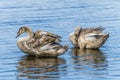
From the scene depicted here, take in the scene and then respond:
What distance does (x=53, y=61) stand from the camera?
17062 millimetres

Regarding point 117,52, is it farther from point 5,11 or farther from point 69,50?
point 5,11

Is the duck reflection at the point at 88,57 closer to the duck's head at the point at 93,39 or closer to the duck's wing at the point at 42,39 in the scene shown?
the duck's head at the point at 93,39

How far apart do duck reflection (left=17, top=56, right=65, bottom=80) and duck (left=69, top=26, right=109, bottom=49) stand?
1867 millimetres

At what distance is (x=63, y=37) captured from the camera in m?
20.3

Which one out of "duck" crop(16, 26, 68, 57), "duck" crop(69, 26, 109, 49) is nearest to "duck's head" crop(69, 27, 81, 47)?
"duck" crop(69, 26, 109, 49)

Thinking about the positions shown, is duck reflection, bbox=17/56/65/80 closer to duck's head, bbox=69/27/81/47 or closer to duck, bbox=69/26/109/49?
duck, bbox=69/26/109/49

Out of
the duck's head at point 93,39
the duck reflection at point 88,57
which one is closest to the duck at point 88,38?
the duck's head at point 93,39

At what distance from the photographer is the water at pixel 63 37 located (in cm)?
1518

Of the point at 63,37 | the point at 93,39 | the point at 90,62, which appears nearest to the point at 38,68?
the point at 90,62

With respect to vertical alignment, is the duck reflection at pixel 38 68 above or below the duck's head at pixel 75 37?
below

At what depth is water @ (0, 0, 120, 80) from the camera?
15178mm

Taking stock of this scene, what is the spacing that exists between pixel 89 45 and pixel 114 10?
757cm

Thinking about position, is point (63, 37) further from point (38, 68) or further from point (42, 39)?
point (38, 68)

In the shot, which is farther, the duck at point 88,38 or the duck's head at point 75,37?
the duck's head at point 75,37
